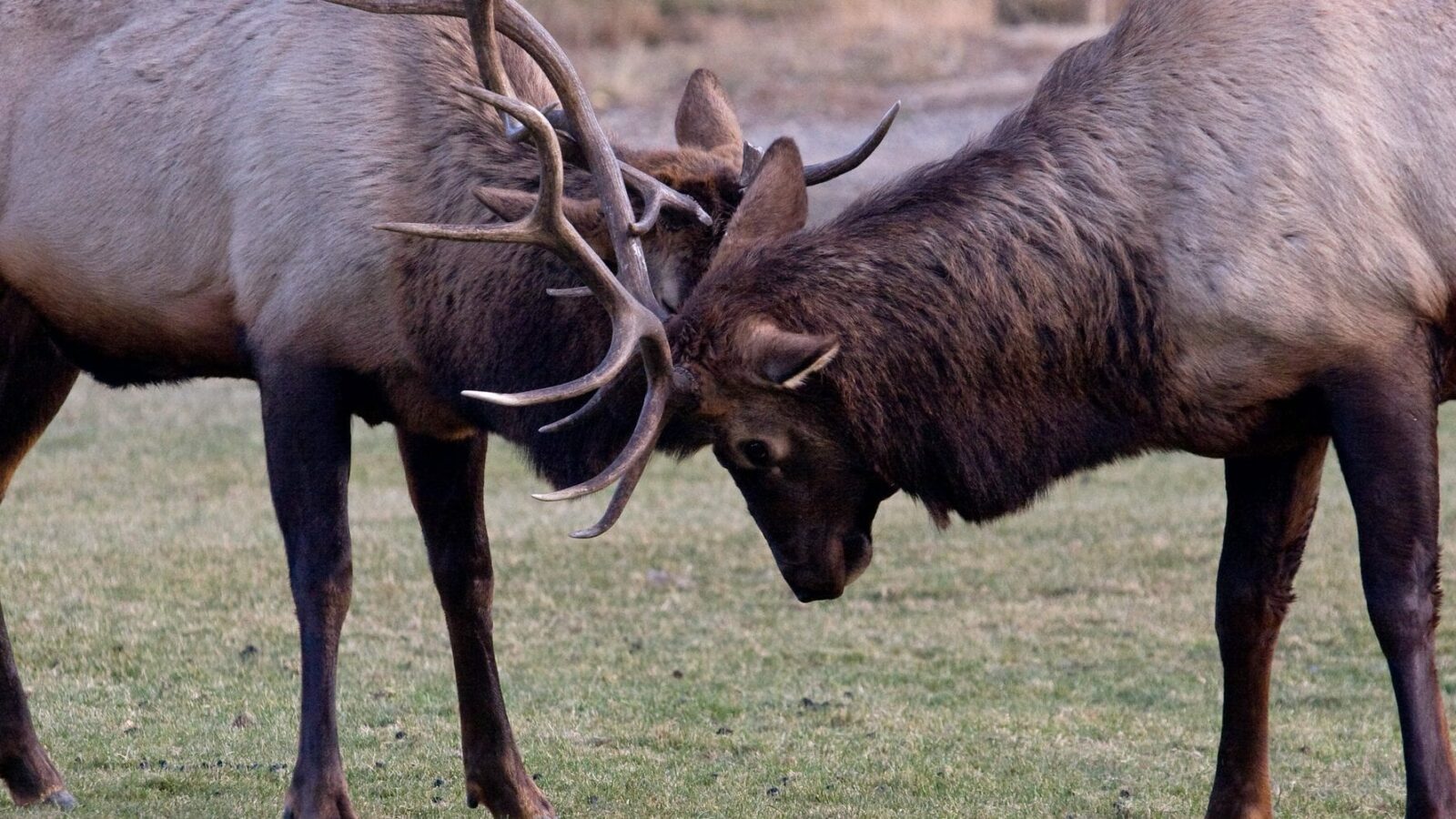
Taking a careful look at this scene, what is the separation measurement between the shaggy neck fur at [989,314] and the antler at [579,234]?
0.60ft

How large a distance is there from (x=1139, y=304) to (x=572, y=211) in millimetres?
1497

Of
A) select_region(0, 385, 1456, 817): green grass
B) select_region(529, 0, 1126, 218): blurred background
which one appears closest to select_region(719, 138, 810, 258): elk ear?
select_region(0, 385, 1456, 817): green grass

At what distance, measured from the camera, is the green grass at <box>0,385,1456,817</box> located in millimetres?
5898

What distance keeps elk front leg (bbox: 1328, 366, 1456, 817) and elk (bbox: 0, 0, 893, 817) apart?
4.90ft

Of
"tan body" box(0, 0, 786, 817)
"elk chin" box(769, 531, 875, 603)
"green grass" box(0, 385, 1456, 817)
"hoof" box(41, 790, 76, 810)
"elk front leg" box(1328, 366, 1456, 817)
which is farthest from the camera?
"green grass" box(0, 385, 1456, 817)

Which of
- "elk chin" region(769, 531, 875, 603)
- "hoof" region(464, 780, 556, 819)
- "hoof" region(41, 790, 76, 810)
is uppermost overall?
"elk chin" region(769, 531, 875, 603)

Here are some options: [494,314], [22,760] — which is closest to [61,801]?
[22,760]

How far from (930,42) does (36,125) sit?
18040 mm

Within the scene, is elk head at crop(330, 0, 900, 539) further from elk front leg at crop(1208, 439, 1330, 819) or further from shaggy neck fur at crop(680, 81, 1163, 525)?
elk front leg at crop(1208, 439, 1330, 819)

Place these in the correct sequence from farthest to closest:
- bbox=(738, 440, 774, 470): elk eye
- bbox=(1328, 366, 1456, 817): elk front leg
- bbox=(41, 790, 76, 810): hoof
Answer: bbox=(41, 790, 76, 810): hoof < bbox=(738, 440, 774, 470): elk eye < bbox=(1328, 366, 1456, 817): elk front leg

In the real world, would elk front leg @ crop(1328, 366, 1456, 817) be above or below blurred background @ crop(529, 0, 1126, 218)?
above

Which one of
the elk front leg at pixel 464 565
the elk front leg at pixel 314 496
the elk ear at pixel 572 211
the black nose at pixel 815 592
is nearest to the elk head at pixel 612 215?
the elk ear at pixel 572 211

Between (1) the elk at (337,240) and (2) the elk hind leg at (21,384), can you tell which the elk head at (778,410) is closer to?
(1) the elk at (337,240)

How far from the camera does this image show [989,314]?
506cm
